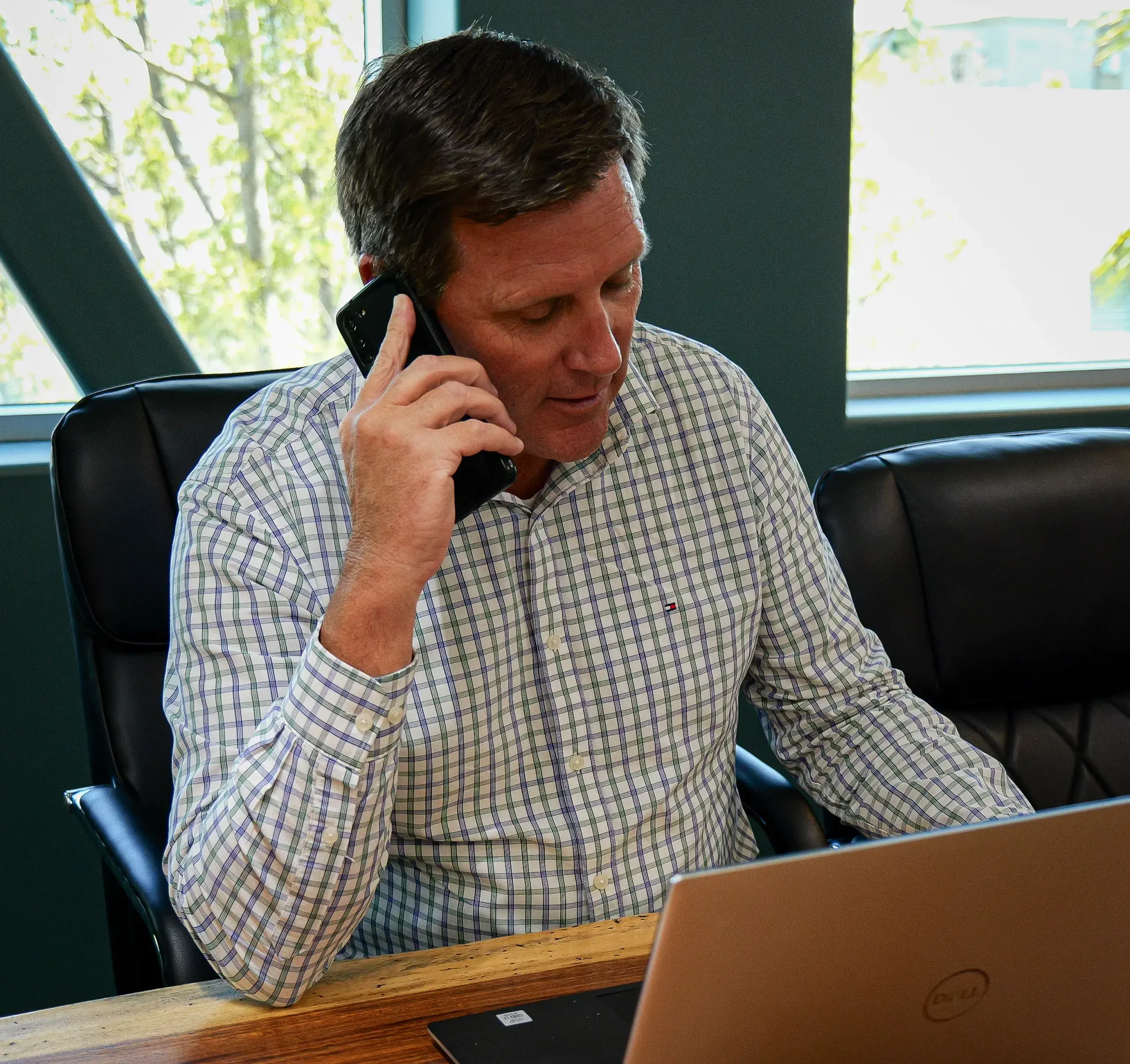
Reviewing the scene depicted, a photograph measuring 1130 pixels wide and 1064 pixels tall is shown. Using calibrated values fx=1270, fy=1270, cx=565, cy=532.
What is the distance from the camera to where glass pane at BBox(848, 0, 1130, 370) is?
2746mm

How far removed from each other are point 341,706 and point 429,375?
0.97 feet

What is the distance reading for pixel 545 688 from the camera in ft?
4.19

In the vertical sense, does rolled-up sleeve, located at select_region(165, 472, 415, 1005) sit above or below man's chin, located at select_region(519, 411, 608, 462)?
below

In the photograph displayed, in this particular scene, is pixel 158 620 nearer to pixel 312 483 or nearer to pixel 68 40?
pixel 312 483

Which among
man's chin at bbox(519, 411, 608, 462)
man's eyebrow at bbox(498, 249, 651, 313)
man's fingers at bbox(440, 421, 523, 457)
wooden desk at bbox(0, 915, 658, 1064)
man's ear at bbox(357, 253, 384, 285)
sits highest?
man's ear at bbox(357, 253, 384, 285)

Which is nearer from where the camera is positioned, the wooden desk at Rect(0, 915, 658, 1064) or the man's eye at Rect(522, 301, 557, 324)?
the wooden desk at Rect(0, 915, 658, 1064)

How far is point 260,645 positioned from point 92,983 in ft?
4.61

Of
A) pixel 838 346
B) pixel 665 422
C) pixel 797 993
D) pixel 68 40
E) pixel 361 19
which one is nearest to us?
pixel 797 993

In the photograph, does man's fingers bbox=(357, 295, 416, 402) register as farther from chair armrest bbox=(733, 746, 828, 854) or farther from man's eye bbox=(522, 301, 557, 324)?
chair armrest bbox=(733, 746, 828, 854)

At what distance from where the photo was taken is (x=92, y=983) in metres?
2.24

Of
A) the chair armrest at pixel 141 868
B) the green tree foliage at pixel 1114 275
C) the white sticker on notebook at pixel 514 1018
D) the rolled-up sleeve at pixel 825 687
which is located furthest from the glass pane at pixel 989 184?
the white sticker on notebook at pixel 514 1018

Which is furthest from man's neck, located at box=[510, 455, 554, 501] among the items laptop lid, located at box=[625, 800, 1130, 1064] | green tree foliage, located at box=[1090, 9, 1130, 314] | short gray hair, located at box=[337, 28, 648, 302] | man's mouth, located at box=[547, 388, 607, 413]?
green tree foliage, located at box=[1090, 9, 1130, 314]

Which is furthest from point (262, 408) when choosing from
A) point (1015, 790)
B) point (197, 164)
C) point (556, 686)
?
point (197, 164)

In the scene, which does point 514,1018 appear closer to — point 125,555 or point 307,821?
point 307,821
